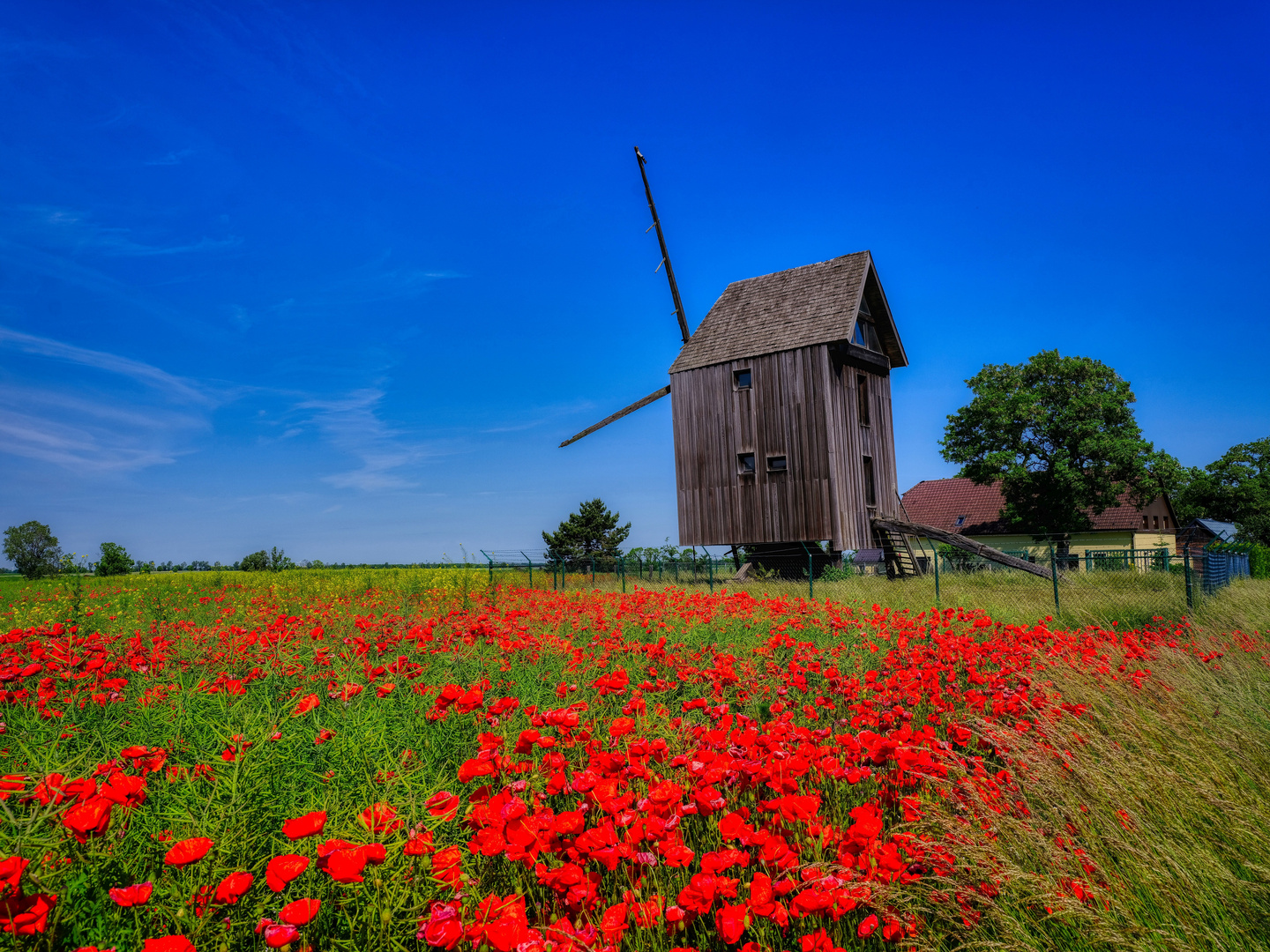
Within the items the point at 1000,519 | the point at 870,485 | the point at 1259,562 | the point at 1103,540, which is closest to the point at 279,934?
the point at 870,485

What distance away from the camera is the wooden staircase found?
21.9m

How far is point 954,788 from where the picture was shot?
11.4ft

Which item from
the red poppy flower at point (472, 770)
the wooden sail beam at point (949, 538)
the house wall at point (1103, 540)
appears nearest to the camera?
the red poppy flower at point (472, 770)

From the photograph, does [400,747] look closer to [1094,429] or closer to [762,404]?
[762,404]

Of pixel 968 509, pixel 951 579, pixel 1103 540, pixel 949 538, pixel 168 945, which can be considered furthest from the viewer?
pixel 968 509

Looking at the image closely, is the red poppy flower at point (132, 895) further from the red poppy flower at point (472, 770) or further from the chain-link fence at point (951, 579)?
the chain-link fence at point (951, 579)

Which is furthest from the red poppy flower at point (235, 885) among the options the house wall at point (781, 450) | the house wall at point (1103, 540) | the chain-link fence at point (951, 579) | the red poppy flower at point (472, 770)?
the house wall at point (1103, 540)

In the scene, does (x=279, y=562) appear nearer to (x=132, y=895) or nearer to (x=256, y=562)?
(x=256, y=562)

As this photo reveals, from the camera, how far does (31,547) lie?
38531 millimetres

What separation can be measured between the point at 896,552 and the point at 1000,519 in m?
23.3

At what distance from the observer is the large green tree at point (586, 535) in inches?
1927

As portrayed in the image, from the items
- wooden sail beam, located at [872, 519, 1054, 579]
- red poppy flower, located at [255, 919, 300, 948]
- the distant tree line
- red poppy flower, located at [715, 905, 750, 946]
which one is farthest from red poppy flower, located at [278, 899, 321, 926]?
the distant tree line

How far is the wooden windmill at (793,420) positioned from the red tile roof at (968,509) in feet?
65.3

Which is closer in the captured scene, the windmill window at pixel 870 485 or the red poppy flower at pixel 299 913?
the red poppy flower at pixel 299 913
